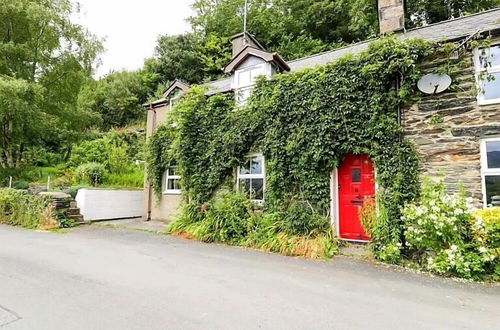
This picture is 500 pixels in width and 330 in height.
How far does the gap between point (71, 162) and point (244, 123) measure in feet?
45.1

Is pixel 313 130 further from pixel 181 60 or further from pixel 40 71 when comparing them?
pixel 181 60

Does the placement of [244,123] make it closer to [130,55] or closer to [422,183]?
[422,183]

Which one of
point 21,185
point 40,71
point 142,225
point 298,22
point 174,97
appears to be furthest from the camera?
point 298,22

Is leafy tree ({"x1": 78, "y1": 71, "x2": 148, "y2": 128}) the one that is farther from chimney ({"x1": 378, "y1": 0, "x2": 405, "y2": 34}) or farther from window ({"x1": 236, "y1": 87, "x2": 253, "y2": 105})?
chimney ({"x1": 378, "y1": 0, "x2": 405, "y2": 34})

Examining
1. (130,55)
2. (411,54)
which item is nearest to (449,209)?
(411,54)

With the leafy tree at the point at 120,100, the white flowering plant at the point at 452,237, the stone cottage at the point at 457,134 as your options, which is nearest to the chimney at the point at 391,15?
the stone cottage at the point at 457,134

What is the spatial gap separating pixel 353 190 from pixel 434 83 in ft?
10.5

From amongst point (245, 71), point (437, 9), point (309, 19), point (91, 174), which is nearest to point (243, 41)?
point (245, 71)

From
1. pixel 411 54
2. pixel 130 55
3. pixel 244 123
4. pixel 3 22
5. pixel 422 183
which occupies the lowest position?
pixel 422 183

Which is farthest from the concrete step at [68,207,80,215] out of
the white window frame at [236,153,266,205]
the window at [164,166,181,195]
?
the white window frame at [236,153,266,205]

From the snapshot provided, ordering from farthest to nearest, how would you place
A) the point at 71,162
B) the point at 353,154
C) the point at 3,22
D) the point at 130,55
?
the point at 130,55
the point at 71,162
the point at 3,22
the point at 353,154

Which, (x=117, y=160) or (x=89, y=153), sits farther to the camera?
(x=89, y=153)

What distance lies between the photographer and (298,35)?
22.1 metres

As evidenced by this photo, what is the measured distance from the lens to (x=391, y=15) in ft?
31.0
